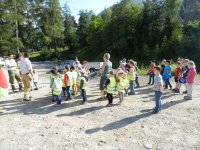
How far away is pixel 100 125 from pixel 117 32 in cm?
3996

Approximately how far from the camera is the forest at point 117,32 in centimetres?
3894

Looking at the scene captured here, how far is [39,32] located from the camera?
57375 millimetres

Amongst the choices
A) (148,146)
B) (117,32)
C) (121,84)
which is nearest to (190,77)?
(121,84)

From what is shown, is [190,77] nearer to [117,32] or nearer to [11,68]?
[11,68]

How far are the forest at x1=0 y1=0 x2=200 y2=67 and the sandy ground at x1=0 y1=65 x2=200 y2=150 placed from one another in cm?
2578

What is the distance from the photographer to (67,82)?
10.4m

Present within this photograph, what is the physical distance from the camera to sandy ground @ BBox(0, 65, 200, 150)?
6.58m

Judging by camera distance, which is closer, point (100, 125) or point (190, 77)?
point (100, 125)

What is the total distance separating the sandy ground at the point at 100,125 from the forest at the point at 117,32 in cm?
2578

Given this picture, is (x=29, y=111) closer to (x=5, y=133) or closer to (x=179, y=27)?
(x=5, y=133)

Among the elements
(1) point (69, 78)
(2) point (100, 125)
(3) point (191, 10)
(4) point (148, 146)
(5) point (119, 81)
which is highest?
(3) point (191, 10)

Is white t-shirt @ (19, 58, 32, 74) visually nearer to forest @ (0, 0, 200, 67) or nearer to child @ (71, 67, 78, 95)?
child @ (71, 67, 78, 95)

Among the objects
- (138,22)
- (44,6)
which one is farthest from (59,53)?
(138,22)

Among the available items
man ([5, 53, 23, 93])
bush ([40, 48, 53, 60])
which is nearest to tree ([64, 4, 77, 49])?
bush ([40, 48, 53, 60])
